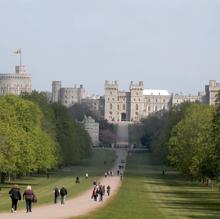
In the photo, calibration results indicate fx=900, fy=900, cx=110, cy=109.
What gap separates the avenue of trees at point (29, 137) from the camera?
6651 centimetres

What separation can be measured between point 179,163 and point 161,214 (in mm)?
40717

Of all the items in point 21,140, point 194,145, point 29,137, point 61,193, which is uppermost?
point 29,137

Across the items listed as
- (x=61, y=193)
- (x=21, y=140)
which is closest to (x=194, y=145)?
(x=21, y=140)

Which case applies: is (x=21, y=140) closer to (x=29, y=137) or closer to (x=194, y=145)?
A: (x=29, y=137)

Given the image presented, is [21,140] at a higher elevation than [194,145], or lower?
higher

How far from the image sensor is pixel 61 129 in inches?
4355

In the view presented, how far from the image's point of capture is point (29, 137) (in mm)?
76250

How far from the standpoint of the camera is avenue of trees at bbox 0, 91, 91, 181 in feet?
218

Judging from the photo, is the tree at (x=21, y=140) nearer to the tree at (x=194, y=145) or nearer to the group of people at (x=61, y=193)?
the tree at (x=194, y=145)

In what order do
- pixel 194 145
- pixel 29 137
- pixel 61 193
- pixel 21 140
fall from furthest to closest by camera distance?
pixel 29 137
pixel 194 145
pixel 21 140
pixel 61 193

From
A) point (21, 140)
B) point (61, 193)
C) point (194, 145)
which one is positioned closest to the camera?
point (61, 193)

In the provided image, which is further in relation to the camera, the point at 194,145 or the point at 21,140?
the point at 194,145

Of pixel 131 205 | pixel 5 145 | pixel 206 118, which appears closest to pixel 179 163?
pixel 206 118

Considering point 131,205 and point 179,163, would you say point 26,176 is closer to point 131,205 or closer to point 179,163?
point 179,163
